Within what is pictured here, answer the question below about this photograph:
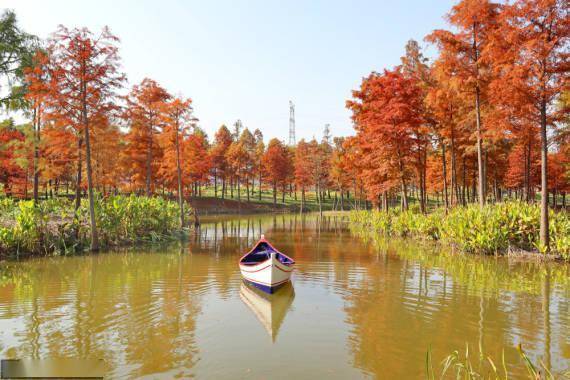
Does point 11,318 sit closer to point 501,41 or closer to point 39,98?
point 39,98

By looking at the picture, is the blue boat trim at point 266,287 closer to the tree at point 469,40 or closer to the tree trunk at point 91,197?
the tree trunk at point 91,197

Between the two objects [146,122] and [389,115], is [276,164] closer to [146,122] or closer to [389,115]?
[146,122]

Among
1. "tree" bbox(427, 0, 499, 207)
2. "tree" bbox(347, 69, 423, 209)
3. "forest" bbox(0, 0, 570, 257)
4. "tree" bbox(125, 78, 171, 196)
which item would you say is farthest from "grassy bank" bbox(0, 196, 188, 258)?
"tree" bbox(427, 0, 499, 207)

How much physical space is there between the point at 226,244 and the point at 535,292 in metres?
17.9

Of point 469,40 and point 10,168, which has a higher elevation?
point 469,40

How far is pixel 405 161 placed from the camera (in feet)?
102

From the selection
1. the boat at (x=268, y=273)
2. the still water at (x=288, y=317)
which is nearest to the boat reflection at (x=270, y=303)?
the still water at (x=288, y=317)

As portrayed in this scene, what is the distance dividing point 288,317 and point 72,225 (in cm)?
1635

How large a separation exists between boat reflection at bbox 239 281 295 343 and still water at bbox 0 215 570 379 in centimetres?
5

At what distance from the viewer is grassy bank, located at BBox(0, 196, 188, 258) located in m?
19.6

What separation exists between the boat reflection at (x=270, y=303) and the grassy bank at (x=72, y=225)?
12.3 metres

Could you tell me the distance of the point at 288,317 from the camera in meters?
→ 10.4

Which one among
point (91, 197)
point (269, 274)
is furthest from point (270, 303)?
point (91, 197)

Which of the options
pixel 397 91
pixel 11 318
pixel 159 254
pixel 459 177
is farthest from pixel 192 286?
pixel 459 177
